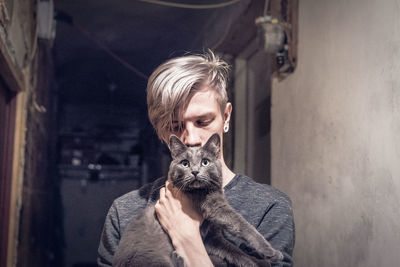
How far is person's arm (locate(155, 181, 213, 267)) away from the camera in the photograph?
1278mm

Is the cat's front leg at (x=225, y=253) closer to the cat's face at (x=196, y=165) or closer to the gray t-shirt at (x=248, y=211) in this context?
the gray t-shirt at (x=248, y=211)

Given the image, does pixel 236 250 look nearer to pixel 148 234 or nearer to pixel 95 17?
pixel 148 234

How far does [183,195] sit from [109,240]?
322 mm

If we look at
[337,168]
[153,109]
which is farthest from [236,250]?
[337,168]

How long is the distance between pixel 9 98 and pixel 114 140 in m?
5.99

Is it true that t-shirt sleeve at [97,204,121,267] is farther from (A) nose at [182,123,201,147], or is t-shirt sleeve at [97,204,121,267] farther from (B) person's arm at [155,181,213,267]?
(A) nose at [182,123,201,147]

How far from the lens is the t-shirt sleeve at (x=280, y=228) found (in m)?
1.35

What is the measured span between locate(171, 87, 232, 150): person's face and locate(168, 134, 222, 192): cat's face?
0.15 feet

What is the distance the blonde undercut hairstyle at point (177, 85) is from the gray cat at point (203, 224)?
0.31 ft

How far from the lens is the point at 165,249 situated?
139cm

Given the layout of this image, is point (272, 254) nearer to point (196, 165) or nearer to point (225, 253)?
point (225, 253)

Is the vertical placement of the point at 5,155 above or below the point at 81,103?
below

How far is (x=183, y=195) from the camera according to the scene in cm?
146

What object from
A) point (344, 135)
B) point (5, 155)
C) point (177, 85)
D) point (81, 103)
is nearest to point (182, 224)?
point (177, 85)
